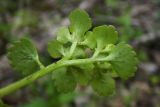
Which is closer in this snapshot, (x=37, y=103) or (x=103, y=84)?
(x=103, y=84)

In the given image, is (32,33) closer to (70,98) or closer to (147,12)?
(70,98)

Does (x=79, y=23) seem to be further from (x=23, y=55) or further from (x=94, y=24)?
(x=94, y=24)

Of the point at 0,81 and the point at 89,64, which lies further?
the point at 0,81

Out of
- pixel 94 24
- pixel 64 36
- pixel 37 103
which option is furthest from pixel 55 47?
pixel 94 24

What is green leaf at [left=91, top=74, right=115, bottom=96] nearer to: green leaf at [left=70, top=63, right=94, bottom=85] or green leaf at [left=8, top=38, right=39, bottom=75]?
green leaf at [left=70, top=63, right=94, bottom=85]

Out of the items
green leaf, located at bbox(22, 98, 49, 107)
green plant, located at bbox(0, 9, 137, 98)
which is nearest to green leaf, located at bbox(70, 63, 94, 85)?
green plant, located at bbox(0, 9, 137, 98)

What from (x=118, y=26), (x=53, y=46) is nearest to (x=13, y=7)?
(x=118, y=26)
